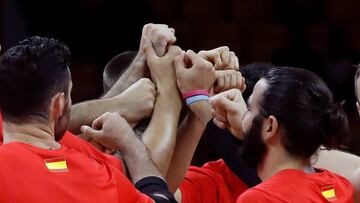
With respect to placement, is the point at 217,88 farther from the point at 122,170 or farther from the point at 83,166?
the point at 83,166

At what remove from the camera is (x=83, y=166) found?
215 cm

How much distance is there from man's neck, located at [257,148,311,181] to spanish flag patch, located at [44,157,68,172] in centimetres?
58

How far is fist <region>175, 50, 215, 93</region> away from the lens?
265 cm

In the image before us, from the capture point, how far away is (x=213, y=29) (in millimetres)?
6371

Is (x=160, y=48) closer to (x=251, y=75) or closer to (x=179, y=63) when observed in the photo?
(x=179, y=63)

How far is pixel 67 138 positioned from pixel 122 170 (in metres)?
0.19

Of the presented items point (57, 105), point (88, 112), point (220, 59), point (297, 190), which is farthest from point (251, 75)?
point (57, 105)

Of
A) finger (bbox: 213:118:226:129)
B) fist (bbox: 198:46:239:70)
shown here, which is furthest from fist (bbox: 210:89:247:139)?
fist (bbox: 198:46:239:70)

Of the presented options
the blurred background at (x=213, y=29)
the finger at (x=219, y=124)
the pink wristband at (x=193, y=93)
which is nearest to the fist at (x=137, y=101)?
the pink wristband at (x=193, y=93)

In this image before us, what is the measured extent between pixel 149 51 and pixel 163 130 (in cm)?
28

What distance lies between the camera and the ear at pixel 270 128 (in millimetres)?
2287

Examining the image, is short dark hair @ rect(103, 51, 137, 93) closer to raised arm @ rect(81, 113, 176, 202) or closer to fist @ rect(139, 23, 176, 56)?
fist @ rect(139, 23, 176, 56)

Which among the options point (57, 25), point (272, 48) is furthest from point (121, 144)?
point (272, 48)

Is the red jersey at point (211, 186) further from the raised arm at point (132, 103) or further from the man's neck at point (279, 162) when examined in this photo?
the man's neck at point (279, 162)
